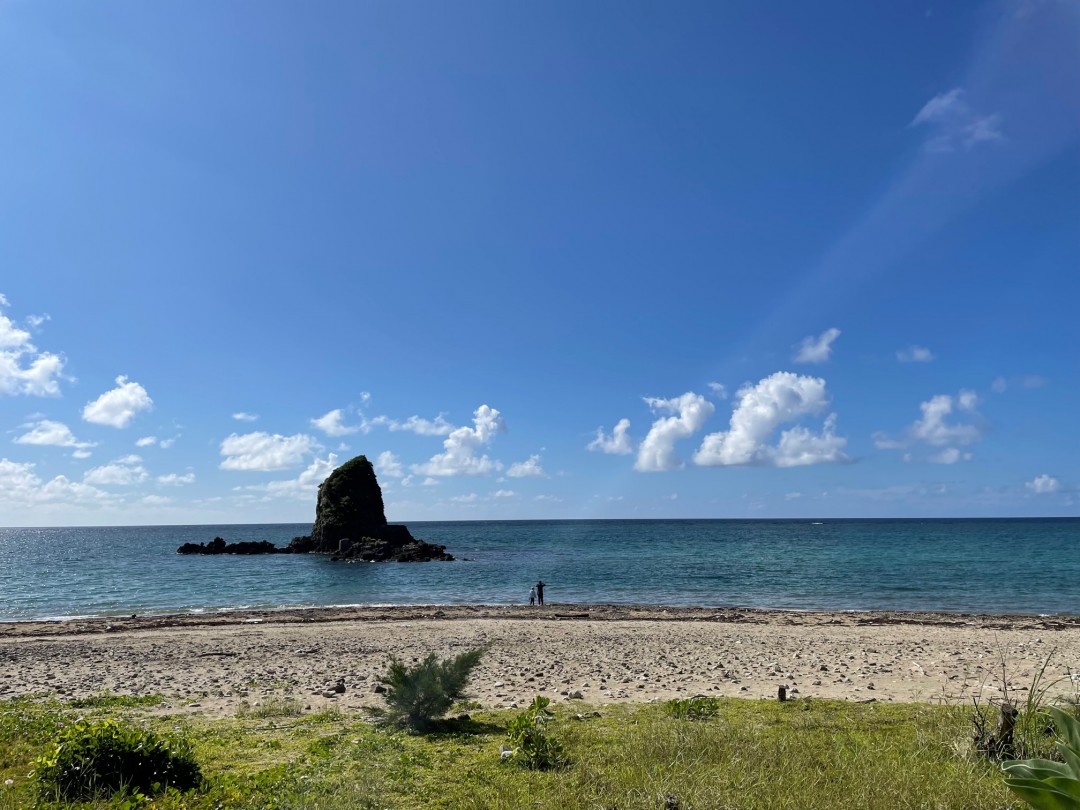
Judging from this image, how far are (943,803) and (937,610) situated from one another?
37.8 meters

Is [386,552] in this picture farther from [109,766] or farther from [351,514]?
[109,766]

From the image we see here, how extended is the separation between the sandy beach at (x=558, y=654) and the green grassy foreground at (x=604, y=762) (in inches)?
85.4

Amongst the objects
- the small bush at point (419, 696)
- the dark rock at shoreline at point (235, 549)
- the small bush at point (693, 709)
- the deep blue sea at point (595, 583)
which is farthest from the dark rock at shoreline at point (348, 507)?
the small bush at point (693, 709)

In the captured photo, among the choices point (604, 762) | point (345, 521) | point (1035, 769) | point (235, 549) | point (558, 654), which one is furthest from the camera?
point (235, 549)

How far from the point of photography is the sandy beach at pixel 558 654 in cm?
1465

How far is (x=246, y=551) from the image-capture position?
115m

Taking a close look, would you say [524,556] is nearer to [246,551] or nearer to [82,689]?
[246,551]

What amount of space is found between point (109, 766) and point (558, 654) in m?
15.0

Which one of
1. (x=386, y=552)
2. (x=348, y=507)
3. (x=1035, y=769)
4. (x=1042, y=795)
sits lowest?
(x=386, y=552)

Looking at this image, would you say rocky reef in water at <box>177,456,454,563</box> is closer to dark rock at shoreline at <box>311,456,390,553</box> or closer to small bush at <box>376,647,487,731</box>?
dark rock at shoreline at <box>311,456,390,553</box>

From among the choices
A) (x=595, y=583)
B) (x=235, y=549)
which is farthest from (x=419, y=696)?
(x=235, y=549)

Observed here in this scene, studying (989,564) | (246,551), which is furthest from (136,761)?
(246,551)

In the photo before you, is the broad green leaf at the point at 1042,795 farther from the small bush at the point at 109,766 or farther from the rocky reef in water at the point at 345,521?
the rocky reef in water at the point at 345,521

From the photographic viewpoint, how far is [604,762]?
797 cm
